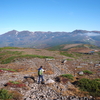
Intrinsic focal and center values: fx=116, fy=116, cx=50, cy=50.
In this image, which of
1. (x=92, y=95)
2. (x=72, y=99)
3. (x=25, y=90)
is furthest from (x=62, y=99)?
(x=25, y=90)

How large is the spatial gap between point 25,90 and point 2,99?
3.64 meters

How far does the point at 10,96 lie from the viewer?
1131 cm

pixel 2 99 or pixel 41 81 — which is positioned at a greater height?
pixel 2 99

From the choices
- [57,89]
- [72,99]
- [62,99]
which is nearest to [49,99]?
[62,99]

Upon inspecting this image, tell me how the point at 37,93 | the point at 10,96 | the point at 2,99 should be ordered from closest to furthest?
the point at 2,99
the point at 10,96
the point at 37,93

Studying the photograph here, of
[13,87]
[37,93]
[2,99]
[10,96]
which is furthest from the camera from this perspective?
[13,87]

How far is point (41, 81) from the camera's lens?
58.1ft

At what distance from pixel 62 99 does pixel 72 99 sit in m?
1.00

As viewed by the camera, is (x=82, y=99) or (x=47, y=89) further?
(x=47, y=89)

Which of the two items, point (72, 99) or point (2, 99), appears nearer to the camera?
point (2, 99)

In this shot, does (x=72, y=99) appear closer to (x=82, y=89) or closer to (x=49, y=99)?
(x=49, y=99)

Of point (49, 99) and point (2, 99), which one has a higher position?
point (2, 99)

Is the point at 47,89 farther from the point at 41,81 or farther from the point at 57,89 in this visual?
the point at 41,81

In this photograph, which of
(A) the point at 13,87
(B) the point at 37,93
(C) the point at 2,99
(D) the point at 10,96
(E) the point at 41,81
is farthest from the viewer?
(E) the point at 41,81
